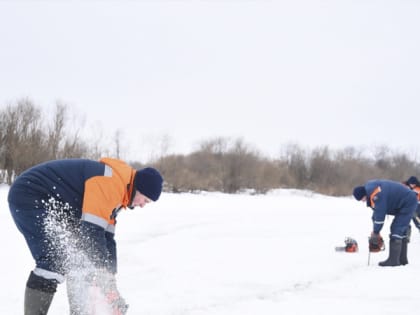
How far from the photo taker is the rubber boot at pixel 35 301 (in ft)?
9.71

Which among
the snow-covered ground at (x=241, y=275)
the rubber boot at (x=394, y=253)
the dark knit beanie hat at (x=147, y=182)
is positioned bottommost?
the snow-covered ground at (x=241, y=275)

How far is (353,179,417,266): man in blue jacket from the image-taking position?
645 centimetres

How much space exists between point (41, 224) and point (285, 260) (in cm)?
453

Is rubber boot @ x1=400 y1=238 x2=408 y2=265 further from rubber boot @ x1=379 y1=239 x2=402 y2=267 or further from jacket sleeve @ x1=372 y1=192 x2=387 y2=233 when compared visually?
jacket sleeve @ x1=372 y1=192 x2=387 y2=233

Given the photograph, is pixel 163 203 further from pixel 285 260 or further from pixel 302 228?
pixel 285 260

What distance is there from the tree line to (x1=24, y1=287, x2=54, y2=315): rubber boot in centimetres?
1713

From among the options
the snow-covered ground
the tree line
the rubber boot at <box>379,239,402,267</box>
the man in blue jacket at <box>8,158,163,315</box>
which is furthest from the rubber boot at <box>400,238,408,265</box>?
the tree line

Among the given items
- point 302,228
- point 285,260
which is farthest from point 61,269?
point 302,228

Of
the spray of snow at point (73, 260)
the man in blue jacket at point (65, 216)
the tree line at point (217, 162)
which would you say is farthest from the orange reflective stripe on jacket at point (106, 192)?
the tree line at point (217, 162)

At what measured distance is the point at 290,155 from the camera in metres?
46.9

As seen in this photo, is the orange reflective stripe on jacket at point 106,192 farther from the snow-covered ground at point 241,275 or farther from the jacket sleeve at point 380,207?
the jacket sleeve at point 380,207

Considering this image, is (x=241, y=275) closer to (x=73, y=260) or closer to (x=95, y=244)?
(x=73, y=260)

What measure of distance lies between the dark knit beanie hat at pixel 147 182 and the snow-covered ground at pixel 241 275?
141 cm

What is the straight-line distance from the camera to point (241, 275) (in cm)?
546
